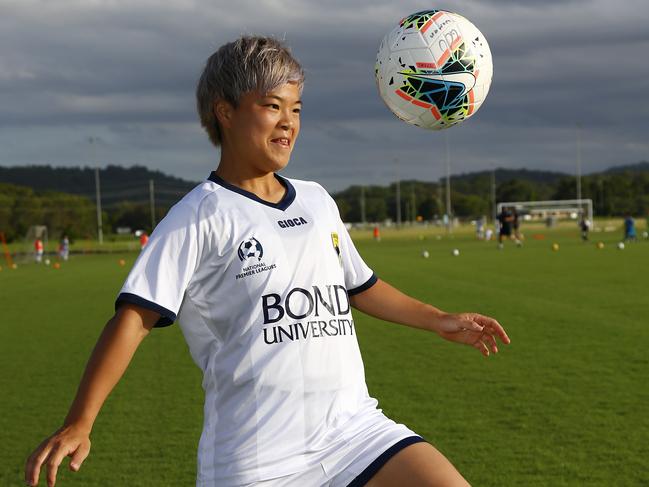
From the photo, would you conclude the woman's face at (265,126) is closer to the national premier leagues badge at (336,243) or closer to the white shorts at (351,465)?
the national premier leagues badge at (336,243)

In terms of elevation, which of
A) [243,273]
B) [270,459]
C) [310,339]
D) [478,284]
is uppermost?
[243,273]

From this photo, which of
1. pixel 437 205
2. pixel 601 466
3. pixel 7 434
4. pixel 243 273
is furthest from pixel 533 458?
pixel 437 205

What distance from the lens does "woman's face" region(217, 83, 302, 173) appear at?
123 inches

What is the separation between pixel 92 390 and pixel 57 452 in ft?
0.79

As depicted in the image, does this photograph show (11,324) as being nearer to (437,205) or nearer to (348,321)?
(348,321)

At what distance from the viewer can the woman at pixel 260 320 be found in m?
2.88

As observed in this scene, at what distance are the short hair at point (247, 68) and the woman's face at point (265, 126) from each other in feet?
0.11

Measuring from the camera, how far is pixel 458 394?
8328 mm

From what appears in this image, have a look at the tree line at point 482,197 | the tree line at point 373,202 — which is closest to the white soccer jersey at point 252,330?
the tree line at point 373,202

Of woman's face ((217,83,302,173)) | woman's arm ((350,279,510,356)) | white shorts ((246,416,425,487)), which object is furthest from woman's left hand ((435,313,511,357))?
woman's face ((217,83,302,173))

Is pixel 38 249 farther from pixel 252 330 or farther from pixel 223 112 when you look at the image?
pixel 252 330

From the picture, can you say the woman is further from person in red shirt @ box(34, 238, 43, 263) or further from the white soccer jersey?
person in red shirt @ box(34, 238, 43, 263)

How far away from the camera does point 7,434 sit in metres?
7.30

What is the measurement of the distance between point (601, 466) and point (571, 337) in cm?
620
